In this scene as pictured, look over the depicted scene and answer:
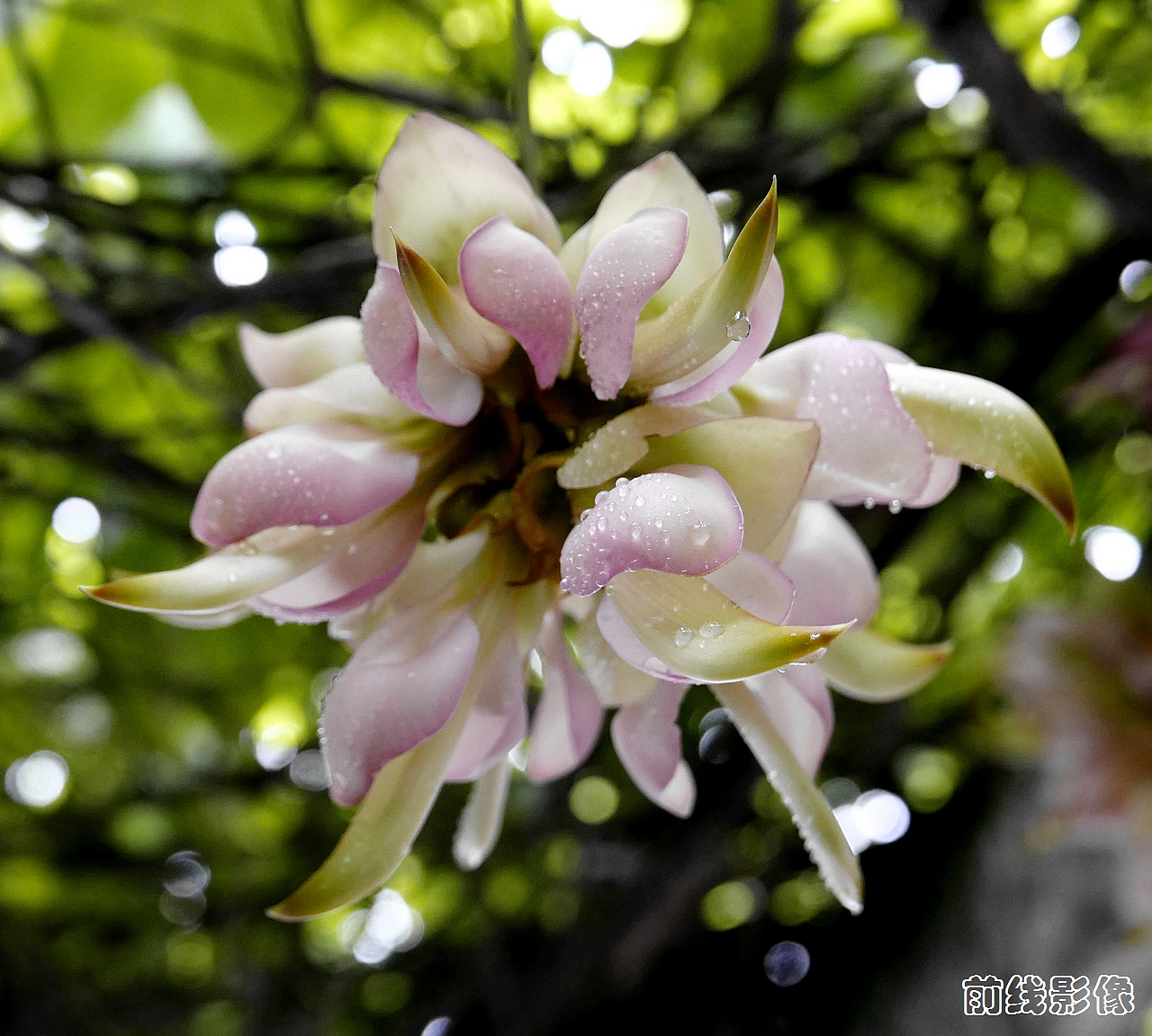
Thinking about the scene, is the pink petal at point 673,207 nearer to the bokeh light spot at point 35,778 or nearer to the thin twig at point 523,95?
the thin twig at point 523,95

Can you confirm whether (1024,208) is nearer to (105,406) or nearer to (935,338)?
(935,338)

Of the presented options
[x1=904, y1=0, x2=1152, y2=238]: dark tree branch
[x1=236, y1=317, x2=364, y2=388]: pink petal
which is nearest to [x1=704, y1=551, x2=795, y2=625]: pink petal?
[x1=236, y1=317, x2=364, y2=388]: pink petal

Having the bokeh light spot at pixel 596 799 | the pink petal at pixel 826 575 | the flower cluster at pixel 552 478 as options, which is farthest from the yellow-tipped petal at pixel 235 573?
the bokeh light spot at pixel 596 799

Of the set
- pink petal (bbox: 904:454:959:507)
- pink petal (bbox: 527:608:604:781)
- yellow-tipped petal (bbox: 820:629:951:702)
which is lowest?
pink petal (bbox: 527:608:604:781)

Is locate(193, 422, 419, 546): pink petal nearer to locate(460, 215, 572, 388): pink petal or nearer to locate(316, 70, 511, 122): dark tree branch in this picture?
locate(460, 215, 572, 388): pink petal

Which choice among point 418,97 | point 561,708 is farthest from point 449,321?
point 418,97

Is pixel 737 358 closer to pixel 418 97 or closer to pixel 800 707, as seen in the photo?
pixel 800 707
